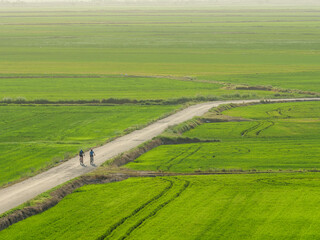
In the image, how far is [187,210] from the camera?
44.3 metres

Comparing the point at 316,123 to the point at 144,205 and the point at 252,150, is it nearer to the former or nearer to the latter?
the point at 252,150

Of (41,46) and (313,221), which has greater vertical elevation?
(41,46)

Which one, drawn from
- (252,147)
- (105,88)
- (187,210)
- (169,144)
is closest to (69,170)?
(187,210)

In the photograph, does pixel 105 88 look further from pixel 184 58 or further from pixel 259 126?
pixel 184 58

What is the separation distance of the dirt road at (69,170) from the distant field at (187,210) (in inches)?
109

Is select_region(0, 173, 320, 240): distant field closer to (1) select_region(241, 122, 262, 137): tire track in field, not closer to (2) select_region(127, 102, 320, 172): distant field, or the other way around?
(2) select_region(127, 102, 320, 172): distant field

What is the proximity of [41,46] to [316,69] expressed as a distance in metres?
83.5

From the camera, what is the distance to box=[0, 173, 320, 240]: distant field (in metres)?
39.8

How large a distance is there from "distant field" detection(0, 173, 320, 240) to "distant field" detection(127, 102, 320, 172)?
4885mm

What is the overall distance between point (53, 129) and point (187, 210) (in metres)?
39.6

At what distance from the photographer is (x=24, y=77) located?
12962 cm

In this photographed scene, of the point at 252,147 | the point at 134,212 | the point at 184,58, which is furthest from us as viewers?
the point at 184,58

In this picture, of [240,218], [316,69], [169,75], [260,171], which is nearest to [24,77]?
[169,75]

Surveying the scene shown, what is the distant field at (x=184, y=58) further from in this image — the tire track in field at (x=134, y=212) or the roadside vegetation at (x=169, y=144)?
the tire track in field at (x=134, y=212)
